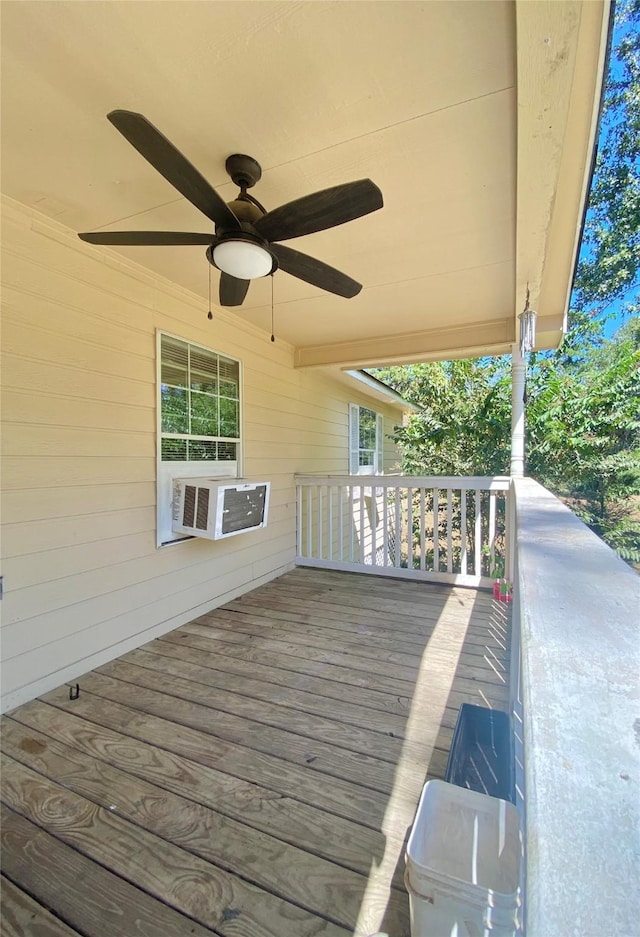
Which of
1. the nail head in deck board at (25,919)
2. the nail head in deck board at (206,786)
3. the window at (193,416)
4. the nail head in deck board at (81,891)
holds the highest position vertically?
the window at (193,416)

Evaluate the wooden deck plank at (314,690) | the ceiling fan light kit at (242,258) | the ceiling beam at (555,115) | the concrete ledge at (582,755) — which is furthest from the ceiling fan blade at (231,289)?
the wooden deck plank at (314,690)

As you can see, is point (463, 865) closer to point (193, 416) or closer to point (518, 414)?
point (193, 416)

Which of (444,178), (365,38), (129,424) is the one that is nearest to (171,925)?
(129,424)

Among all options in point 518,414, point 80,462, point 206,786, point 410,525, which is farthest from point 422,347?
point 206,786

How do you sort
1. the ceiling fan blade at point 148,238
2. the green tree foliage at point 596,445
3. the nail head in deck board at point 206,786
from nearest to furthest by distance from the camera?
the nail head in deck board at point 206,786 < the ceiling fan blade at point 148,238 < the green tree foliage at point 596,445

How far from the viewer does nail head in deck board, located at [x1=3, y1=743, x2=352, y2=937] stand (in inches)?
45.2

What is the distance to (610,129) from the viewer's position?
7270 mm

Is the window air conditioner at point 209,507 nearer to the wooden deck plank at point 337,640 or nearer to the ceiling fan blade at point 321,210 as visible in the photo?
the wooden deck plank at point 337,640

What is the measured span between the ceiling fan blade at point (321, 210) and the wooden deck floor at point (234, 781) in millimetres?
2244

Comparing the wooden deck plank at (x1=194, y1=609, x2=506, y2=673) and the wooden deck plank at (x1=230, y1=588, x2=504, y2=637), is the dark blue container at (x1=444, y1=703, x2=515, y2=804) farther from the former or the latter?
Answer: the wooden deck plank at (x1=230, y1=588, x2=504, y2=637)

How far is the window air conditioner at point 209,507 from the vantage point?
9.62 feet

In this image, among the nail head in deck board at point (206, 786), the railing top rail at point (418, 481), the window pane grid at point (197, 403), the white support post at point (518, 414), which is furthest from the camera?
the white support post at point (518, 414)

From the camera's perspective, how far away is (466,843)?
102 centimetres

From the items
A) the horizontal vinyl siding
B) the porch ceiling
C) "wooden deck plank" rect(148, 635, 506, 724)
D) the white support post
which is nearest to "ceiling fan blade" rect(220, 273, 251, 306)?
the porch ceiling
